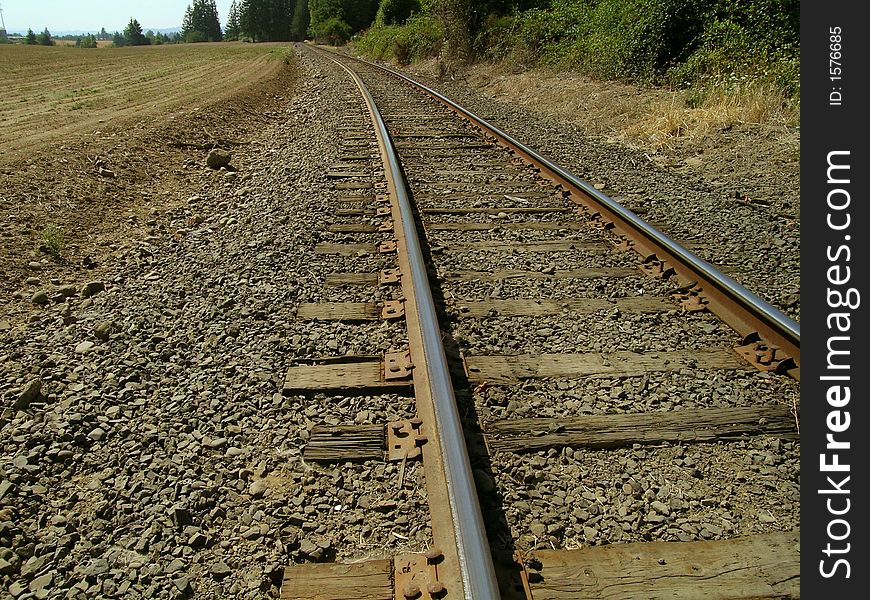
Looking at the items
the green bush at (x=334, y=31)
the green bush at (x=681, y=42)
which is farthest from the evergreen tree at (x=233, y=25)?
the green bush at (x=681, y=42)

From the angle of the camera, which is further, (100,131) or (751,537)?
(100,131)

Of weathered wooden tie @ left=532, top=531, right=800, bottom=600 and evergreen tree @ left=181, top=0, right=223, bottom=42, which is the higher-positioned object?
evergreen tree @ left=181, top=0, right=223, bottom=42

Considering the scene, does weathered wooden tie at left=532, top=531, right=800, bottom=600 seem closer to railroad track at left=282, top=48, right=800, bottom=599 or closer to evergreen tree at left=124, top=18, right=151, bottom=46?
railroad track at left=282, top=48, right=800, bottom=599

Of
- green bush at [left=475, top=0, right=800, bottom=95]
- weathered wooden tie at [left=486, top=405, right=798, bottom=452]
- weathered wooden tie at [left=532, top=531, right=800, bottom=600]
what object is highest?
green bush at [left=475, top=0, right=800, bottom=95]

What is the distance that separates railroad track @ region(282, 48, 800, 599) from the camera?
1753 millimetres

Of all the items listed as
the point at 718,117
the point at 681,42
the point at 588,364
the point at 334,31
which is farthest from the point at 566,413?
the point at 334,31

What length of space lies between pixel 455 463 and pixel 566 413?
65 centimetres

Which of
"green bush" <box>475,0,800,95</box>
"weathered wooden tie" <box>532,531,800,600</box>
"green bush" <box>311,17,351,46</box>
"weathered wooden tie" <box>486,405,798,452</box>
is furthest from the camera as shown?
"green bush" <box>311,17,351,46</box>

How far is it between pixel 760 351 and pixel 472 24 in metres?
19.4

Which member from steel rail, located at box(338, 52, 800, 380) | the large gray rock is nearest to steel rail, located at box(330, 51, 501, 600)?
steel rail, located at box(338, 52, 800, 380)

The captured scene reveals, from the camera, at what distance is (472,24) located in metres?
20.0
